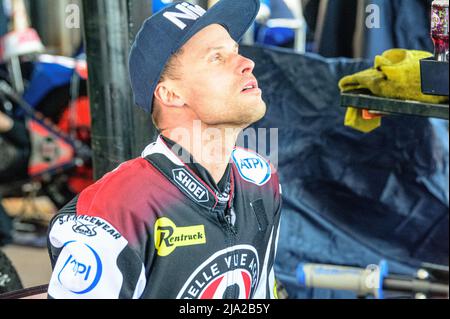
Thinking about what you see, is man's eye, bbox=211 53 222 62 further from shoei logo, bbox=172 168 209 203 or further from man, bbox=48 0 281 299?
shoei logo, bbox=172 168 209 203

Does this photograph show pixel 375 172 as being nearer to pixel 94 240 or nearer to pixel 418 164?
pixel 418 164

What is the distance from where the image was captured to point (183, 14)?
57.4 inches

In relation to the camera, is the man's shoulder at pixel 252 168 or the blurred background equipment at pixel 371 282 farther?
the blurred background equipment at pixel 371 282

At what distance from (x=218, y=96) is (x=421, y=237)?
1.44m

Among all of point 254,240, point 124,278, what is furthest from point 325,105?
point 124,278

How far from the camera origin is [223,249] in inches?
58.9

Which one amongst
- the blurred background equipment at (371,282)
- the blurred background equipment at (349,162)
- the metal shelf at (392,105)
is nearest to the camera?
the metal shelf at (392,105)

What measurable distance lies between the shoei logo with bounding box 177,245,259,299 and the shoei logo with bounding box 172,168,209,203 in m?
0.10

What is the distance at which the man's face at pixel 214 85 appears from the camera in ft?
4.78

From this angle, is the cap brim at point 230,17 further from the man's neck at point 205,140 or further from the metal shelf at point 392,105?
the metal shelf at point 392,105

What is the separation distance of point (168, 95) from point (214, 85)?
3.2 inches

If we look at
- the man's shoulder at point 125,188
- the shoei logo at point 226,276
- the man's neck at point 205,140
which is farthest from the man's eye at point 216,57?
the shoei logo at point 226,276

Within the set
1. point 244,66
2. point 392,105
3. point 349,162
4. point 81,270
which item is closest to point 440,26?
point 392,105

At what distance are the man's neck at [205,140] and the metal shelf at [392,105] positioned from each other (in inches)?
19.3
